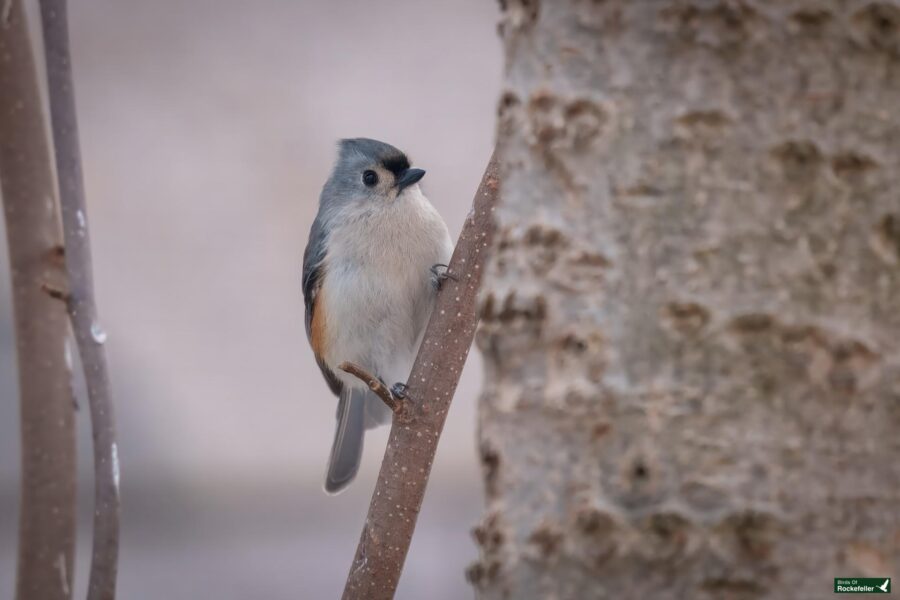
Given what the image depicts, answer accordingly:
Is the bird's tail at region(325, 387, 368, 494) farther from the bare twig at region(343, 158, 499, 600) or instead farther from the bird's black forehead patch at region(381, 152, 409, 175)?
the bare twig at region(343, 158, 499, 600)

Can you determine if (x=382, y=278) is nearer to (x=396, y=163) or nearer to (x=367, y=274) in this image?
(x=367, y=274)

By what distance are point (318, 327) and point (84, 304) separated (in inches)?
61.6

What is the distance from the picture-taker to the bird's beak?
9.43ft

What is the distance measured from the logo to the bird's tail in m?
2.35

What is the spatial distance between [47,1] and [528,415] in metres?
1.24

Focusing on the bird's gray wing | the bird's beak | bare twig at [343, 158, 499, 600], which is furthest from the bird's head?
bare twig at [343, 158, 499, 600]

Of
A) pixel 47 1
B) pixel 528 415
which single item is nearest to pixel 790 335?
pixel 528 415

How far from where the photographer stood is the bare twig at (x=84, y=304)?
1.53m

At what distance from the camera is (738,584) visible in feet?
2.44

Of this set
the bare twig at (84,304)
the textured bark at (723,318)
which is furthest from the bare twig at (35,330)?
the textured bark at (723,318)

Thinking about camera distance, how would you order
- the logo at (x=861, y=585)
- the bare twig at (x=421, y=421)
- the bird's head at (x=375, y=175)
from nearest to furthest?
the logo at (x=861, y=585), the bare twig at (x=421, y=421), the bird's head at (x=375, y=175)

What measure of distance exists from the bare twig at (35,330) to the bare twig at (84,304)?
0.03 m

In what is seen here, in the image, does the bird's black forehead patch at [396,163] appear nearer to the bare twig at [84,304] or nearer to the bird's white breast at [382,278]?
the bird's white breast at [382,278]

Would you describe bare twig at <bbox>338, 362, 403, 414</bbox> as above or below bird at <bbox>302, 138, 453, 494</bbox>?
below
